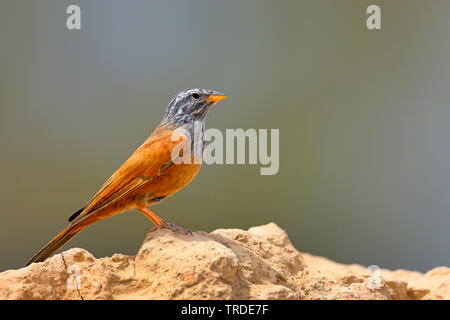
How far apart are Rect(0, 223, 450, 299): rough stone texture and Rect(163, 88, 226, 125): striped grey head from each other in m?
1.18

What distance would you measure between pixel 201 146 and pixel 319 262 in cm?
227

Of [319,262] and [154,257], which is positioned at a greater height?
[154,257]

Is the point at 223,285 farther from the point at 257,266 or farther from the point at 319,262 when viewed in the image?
the point at 319,262

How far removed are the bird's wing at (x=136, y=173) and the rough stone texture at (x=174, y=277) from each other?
1.27 ft

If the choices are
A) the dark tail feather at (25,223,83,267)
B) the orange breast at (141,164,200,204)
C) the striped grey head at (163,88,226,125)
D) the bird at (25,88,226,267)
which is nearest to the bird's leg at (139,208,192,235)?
the bird at (25,88,226,267)

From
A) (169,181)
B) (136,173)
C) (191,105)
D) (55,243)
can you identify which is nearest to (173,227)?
(169,181)

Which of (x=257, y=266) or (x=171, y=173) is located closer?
(x=257, y=266)

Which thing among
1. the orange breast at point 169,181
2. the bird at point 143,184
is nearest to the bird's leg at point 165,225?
the bird at point 143,184

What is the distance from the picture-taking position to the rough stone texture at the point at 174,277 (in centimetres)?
274

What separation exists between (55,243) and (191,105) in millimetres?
1628

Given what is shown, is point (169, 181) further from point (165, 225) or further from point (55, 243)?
point (55, 243)
